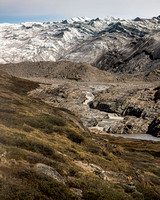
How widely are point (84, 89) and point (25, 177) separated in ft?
296

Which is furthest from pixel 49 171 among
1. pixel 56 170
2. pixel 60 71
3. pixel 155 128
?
pixel 60 71

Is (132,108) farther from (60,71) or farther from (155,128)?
(60,71)

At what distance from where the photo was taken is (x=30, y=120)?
2531cm

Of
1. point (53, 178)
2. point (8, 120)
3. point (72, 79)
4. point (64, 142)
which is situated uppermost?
point (53, 178)

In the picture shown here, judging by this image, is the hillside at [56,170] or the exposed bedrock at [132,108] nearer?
the hillside at [56,170]

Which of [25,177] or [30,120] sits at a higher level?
[25,177]

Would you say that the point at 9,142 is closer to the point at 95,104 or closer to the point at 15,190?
the point at 15,190

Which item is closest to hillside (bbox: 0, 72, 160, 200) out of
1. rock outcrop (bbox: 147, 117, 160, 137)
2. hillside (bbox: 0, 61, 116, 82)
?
rock outcrop (bbox: 147, 117, 160, 137)

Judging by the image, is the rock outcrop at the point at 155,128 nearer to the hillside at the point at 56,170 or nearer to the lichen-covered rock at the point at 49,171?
the hillside at the point at 56,170

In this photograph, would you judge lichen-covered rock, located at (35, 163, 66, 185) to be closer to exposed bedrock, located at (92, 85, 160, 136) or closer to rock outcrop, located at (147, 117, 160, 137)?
exposed bedrock, located at (92, 85, 160, 136)

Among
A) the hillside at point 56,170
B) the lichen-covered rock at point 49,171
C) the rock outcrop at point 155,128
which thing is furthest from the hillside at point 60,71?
the lichen-covered rock at point 49,171

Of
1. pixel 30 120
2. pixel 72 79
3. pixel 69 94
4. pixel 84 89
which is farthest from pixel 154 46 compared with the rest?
pixel 30 120

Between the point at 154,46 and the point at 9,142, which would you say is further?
the point at 154,46

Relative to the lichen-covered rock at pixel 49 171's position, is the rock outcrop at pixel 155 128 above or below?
below
